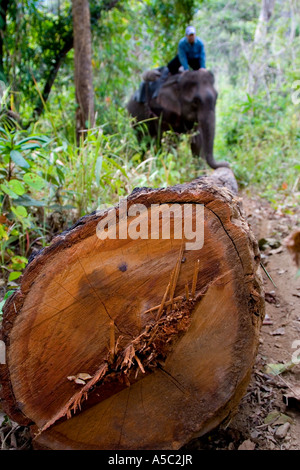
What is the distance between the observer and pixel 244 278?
4.37 feet

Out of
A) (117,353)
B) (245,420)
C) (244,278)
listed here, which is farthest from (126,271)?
(245,420)

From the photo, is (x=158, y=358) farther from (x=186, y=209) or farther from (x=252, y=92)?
(x=252, y=92)

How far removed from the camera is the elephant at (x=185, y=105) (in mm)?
4582

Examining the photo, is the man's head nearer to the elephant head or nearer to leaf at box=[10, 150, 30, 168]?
the elephant head

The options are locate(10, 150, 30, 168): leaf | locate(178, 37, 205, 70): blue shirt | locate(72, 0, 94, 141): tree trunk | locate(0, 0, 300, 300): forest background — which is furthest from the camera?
locate(178, 37, 205, 70): blue shirt

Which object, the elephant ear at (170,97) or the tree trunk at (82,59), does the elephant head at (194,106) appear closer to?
the elephant ear at (170,97)

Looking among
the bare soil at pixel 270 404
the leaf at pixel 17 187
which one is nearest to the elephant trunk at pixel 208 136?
the bare soil at pixel 270 404

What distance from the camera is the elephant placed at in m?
4.58

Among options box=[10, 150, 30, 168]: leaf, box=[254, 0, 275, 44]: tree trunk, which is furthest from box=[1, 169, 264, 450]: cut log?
box=[254, 0, 275, 44]: tree trunk

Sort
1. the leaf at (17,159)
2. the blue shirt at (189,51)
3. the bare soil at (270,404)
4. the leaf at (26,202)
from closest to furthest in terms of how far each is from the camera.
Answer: the bare soil at (270,404) < the leaf at (17,159) < the leaf at (26,202) < the blue shirt at (189,51)

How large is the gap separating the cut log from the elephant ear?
3.74m

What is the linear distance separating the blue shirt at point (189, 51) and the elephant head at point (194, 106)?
6.0 inches

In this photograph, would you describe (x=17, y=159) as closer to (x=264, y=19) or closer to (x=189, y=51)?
(x=189, y=51)

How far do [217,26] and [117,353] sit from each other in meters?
11.3
